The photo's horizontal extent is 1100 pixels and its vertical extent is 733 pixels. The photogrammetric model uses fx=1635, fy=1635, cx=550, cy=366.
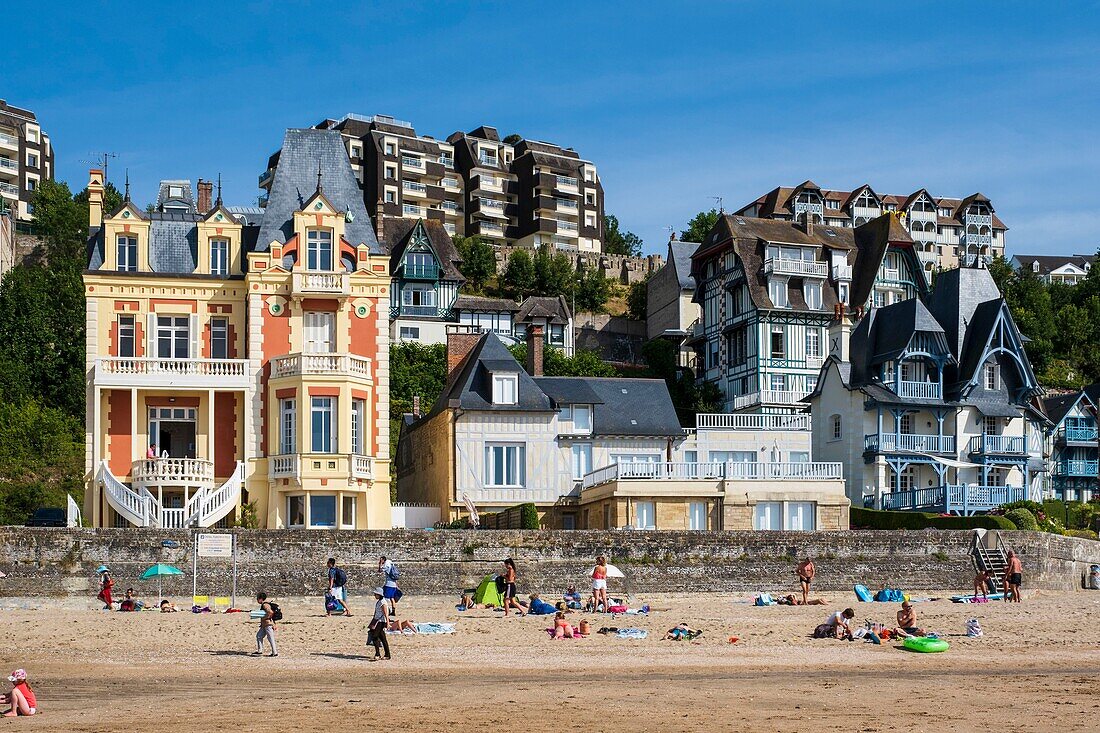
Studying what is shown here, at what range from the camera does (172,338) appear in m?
45.1

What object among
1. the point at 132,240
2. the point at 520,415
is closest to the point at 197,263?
the point at 132,240

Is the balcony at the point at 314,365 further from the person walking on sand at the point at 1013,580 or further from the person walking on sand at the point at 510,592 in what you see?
the person walking on sand at the point at 1013,580

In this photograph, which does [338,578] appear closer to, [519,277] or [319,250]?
[319,250]

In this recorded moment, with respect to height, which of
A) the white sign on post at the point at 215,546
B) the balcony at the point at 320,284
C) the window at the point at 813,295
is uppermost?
the window at the point at 813,295

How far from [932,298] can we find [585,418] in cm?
2128

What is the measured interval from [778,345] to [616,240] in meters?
53.3

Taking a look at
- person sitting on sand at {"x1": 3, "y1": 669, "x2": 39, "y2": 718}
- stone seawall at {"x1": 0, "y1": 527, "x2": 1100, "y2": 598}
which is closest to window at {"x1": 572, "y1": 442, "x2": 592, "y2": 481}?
stone seawall at {"x1": 0, "y1": 527, "x2": 1100, "y2": 598}

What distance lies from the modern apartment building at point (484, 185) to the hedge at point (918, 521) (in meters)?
65.5

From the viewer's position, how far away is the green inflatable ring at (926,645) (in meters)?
30.3

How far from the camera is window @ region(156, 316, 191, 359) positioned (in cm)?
4506

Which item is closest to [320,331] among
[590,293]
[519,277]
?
[519,277]

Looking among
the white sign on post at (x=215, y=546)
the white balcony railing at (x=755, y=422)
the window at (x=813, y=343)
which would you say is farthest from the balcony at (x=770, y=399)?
the white sign on post at (x=215, y=546)

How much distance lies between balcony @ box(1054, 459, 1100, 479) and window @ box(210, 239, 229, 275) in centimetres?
4374

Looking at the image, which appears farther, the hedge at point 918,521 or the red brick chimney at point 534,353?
the red brick chimney at point 534,353
